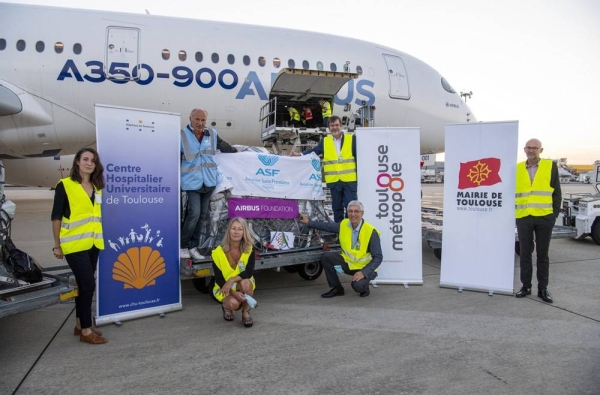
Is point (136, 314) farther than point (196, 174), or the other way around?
point (196, 174)

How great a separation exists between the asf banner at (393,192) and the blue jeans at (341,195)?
0.20 metres

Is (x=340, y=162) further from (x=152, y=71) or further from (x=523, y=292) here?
(x=152, y=71)

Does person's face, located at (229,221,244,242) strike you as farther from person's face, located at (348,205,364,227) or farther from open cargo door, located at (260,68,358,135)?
open cargo door, located at (260,68,358,135)

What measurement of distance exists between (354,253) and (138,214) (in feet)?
8.51

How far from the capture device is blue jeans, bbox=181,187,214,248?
4977 mm

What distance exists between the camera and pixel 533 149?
5230 millimetres

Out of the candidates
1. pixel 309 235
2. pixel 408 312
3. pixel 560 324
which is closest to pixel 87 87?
pixel 309 235

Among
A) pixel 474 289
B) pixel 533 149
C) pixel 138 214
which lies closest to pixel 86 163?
pixel 138 214

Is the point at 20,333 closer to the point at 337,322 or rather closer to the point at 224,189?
the point at 224,189

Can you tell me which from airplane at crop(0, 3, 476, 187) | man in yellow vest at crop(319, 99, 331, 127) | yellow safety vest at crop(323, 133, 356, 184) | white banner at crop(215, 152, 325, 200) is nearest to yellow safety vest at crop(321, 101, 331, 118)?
man in yellow vest at crop(319, 99, 331, 127)

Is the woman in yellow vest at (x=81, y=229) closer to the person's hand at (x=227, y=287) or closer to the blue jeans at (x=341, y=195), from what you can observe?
the person's hand at (x=227, y=287)

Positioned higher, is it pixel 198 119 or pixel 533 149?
pixel 198 119

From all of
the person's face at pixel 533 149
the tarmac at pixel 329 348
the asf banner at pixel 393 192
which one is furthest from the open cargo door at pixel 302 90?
the tarmac at pixel 329 348

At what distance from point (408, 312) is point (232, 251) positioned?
2.05 metres
